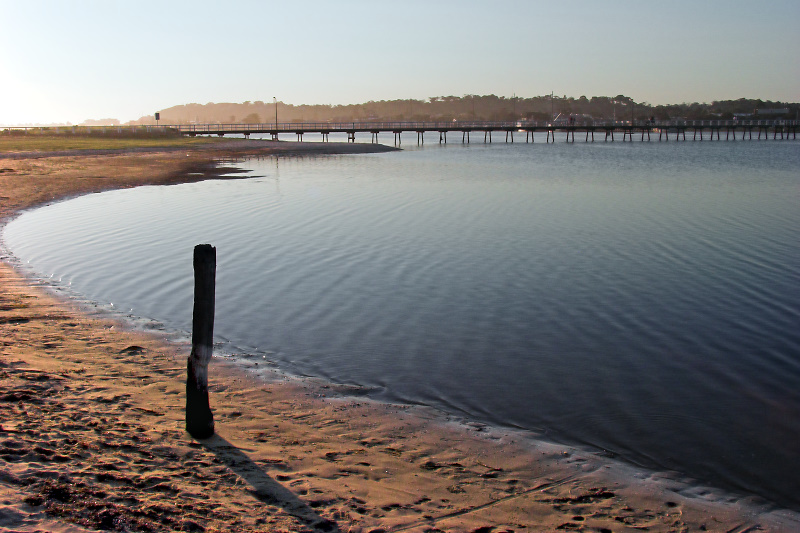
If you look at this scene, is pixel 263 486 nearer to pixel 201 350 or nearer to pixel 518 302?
pixel 201 350

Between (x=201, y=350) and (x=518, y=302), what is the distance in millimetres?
8244

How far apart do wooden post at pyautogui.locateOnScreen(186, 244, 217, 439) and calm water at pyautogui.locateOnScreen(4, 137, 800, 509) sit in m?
2.71

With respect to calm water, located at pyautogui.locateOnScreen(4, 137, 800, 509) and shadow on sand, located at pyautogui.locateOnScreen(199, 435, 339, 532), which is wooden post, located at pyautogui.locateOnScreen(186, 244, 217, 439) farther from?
calm water, located at pyautogui.locateOnScreen(4, 137, 800, 509)

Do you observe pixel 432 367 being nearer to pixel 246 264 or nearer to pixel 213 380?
pixel 213 380

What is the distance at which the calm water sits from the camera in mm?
8773

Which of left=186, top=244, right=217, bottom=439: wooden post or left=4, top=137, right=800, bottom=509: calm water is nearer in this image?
left=186, top=244, right=217, bottom=439: wooden post

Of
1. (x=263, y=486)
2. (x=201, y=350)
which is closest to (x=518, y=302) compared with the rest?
(x=201, y=350)

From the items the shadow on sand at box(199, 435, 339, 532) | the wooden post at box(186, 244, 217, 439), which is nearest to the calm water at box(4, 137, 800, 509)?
the wooden post at box(186, 244, 217, 439)

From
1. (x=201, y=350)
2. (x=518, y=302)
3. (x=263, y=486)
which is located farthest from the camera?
(x=518, y=302)

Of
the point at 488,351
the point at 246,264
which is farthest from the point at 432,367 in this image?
the point at 246,264

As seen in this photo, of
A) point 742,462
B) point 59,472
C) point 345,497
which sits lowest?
point 742,462

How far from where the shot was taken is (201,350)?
732cm

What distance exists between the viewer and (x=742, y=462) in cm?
759

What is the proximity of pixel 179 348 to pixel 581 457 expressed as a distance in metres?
6.29
